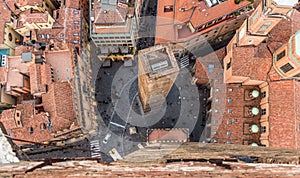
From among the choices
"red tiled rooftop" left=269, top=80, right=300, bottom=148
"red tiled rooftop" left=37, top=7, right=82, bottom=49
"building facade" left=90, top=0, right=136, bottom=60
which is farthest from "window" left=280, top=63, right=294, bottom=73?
"red tiled rooftop" left=37, top=7, right=82, bottom=49

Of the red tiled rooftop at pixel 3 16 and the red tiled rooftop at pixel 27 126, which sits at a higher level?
the red tiled rooftop at pixel 3 16

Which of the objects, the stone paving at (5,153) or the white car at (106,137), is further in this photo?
the white car at (106,137)

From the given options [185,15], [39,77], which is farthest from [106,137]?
[185,15]

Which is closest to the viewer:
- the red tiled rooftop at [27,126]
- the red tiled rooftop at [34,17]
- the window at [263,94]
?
the red tiled rooftop at [27,126]

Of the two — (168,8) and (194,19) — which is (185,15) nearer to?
(194,19)

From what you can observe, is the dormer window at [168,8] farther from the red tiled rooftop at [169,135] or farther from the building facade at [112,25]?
the red tiled rooftop at [169,135]

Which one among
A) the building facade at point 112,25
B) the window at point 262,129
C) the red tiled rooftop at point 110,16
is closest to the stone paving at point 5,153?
the building facade at point 112,25

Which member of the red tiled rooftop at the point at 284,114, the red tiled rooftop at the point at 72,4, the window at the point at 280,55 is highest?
the red tiled rooftop at the point at 72,4

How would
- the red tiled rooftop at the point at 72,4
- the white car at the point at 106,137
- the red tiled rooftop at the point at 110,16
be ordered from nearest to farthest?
the red tiled rooftop at the point at 110,16 < the red tiled rooftop at the point at 72,4 < the white car at the point at 106,137

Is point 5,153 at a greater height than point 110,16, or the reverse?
point 110,16
